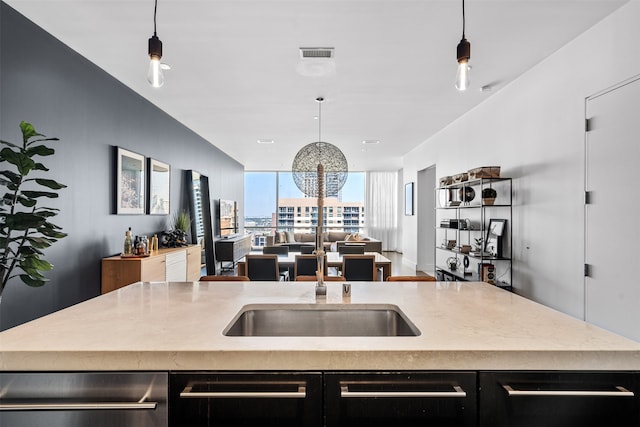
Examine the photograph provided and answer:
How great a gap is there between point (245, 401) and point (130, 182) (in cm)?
361

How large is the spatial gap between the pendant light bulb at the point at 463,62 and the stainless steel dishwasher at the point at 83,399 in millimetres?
1803

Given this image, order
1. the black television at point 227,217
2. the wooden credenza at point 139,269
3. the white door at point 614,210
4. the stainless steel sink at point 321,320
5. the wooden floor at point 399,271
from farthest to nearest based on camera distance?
the black television at point 227,217, the wooden floor at point 399,271, the wooden credenza at point 139,269, the white door at point 614,210, the stainless steel sink at point 321,320

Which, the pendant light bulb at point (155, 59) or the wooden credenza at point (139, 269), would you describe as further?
the wooden credenza at point (139, 269)

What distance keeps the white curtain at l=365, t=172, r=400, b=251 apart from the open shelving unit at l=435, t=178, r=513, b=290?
19.2 ft

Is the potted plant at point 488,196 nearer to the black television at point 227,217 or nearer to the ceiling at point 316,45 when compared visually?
the ceiling at point 316,45

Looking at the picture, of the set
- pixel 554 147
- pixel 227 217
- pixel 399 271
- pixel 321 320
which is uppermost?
pixel 554 147

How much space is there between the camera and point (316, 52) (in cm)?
297

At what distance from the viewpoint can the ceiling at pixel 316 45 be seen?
236 cm

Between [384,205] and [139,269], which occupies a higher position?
[384,205]

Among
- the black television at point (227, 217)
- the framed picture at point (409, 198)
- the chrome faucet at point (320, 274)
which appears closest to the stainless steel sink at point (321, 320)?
the chrome faucet at point (320, 274)

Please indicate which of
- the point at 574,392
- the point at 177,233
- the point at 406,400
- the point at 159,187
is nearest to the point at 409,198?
the point at 177,233

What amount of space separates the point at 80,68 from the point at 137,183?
4.50 ft

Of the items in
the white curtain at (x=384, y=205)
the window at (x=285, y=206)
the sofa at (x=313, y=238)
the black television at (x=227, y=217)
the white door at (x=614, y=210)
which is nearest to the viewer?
the white door at (x=614, y=210)

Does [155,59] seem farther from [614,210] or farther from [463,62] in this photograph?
[614,210]
